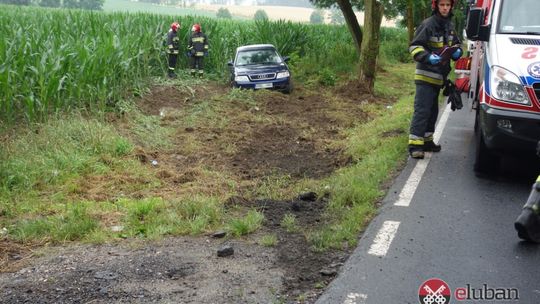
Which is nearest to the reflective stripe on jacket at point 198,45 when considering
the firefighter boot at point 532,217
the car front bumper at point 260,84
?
the car front bumper at point 260,84

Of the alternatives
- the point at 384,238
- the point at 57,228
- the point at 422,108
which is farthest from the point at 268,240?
the point at 422,108

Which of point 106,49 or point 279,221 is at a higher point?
point 106,49

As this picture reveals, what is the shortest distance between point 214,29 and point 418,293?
688 inches

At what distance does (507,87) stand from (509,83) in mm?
47

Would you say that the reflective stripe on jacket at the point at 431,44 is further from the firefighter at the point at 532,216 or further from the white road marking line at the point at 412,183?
the firefighter at the point at 532,216

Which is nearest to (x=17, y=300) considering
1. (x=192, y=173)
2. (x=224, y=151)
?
(x=192, y=173)

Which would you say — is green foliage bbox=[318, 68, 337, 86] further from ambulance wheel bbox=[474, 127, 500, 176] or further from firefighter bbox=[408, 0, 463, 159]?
ambulance wheel bbox=[474, 127, 500, 176]

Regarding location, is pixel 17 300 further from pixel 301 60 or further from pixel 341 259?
pixel 301 60

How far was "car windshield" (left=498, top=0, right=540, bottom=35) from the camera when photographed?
693 centimetres

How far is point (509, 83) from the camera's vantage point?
241 inches

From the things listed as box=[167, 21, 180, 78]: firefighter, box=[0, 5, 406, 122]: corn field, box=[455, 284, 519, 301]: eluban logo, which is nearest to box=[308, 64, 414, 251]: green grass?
box=[455, 284, 519, 301]: eluban logo

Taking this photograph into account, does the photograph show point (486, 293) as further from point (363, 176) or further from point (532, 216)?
point (363, 176)

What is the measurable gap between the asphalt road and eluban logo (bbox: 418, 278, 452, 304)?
1.4 inches

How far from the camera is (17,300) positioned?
393 cm
